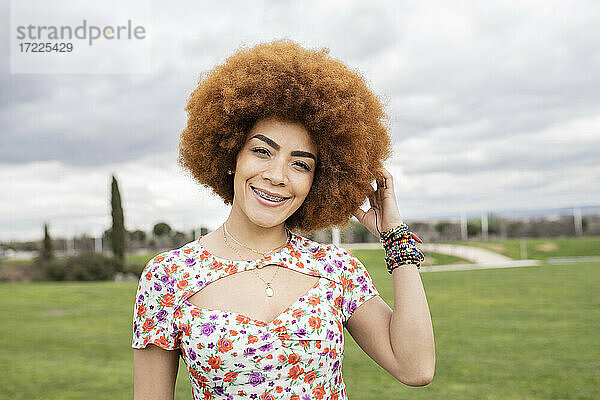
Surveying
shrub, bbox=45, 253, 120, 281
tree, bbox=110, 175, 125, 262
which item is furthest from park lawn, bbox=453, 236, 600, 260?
shrub, bbox=45, 253, 120, 281

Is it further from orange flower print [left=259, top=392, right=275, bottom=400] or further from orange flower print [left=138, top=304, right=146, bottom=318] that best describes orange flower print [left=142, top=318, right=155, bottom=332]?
orange flower print [left=259, top=392, right=275, bottom=400]

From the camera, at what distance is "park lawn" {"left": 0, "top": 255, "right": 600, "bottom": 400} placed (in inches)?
297

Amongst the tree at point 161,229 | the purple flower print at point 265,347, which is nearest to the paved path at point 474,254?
the tree at point 161,229

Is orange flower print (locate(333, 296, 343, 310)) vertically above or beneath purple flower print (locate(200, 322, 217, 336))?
above

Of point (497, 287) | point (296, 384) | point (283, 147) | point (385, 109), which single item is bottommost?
point (497, 287)

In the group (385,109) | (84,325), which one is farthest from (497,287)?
(385,109)

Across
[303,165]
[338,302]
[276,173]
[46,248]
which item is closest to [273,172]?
[276,173]

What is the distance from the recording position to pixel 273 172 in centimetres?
201

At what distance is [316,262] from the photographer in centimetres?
213

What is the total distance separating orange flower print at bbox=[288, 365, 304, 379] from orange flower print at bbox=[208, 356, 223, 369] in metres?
0.21

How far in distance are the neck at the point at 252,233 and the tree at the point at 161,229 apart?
32.0m

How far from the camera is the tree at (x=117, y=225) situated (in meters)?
28.4

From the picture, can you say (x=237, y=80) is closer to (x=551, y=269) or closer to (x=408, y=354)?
(x=408, y=354)

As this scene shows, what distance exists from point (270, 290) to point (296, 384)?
0.29 metres
